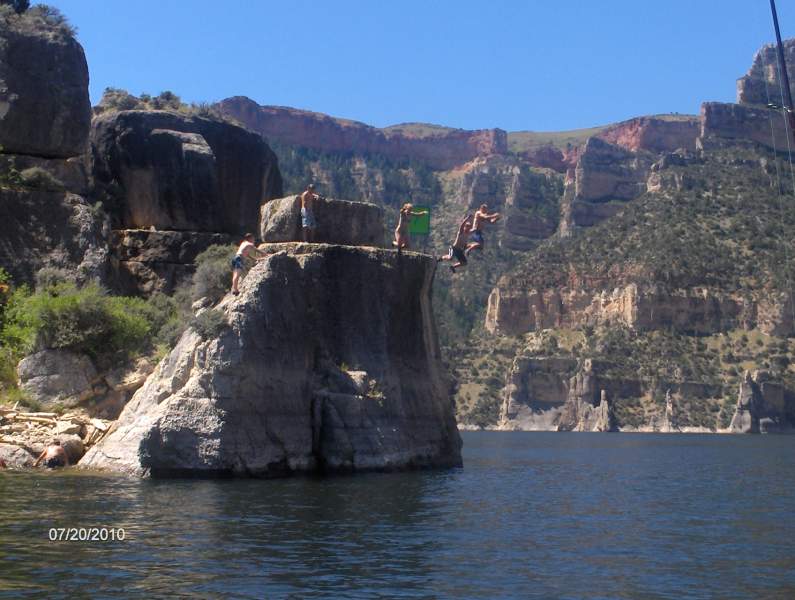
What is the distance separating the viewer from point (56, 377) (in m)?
33.4

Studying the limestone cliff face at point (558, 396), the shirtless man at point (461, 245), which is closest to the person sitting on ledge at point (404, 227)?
the shirtless man at point (461, 245)

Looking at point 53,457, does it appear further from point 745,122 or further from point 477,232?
point 745,122

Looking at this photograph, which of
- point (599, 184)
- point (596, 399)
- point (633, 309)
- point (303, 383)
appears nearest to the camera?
point (303, 383)

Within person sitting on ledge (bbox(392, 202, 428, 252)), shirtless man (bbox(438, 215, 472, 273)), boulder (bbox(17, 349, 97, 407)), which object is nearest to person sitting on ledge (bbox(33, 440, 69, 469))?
boulder (bbox(17, 349, 97, 407))

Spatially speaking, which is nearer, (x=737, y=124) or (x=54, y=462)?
(x=54, y=462)

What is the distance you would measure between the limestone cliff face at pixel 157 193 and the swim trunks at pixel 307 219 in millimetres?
18614

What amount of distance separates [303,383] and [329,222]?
5.17 m

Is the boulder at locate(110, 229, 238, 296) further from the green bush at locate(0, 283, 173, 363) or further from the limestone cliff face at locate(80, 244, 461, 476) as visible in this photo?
the limestone cliff face at locate(80, 244, 461, 476)

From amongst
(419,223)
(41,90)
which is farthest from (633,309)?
(419,223)

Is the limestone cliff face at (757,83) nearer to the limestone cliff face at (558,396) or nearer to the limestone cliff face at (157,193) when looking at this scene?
the limestone cliff face at (558,396)

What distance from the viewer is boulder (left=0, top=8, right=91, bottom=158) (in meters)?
45.5

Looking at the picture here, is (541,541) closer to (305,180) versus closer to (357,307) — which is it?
(357,307)

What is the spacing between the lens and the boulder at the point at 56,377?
33094 millimetres

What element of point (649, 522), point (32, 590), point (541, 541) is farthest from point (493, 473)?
point (32, 590)
